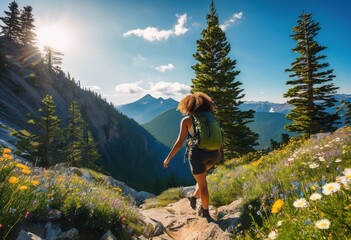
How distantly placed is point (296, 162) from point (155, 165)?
625 ft

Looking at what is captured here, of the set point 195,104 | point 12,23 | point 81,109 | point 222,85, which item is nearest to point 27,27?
point 12,23

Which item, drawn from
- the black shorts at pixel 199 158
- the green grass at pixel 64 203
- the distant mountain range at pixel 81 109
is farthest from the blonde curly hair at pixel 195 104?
the distant mountain range at pixel 81 109

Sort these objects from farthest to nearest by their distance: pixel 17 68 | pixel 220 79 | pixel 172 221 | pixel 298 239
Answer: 1. pixel 17 68
2. pixel 220 79
3. pixel 172 221
4. pixel 298 239

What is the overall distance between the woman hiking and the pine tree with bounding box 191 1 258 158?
719 inches

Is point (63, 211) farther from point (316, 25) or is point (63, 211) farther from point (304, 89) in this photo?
point (316, 25)

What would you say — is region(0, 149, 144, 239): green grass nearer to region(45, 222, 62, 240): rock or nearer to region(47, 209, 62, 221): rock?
region(47, 209, 62, 221): rock

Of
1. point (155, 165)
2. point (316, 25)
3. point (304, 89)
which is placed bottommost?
point (155, 165)

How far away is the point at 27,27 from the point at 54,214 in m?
83.4

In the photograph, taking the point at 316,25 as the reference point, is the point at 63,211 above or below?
below

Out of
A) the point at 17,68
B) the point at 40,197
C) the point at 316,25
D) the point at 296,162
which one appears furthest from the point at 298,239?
the point at 17,68

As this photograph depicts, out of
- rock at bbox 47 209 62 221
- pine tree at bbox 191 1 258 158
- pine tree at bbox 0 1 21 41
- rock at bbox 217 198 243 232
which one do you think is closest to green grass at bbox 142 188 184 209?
rock at bbox 217 198 243 232

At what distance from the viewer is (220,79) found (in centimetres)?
2441

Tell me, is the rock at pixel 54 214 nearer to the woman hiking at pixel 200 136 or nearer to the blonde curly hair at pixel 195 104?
the woman hiking at pixel 200 136

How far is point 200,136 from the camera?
16.6 ft
